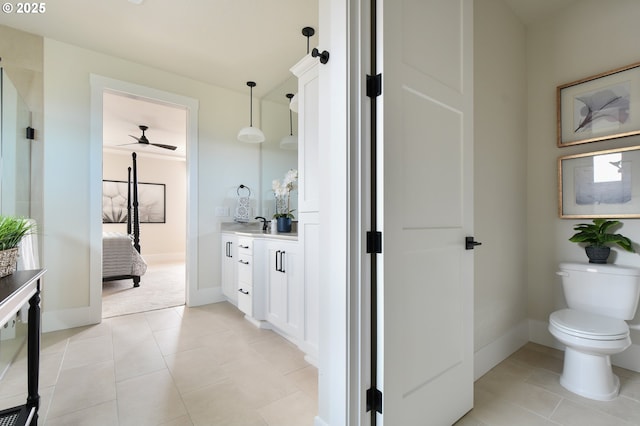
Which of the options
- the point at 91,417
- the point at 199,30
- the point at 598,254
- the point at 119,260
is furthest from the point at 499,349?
the point at 119,260

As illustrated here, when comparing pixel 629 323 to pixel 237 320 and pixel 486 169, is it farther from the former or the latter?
pixel 237 320

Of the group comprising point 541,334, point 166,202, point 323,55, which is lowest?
point 541,334

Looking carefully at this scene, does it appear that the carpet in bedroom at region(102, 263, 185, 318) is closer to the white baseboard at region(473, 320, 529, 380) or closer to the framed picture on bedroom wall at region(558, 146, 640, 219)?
the white baseboard at region(473, 320, 529, 380)

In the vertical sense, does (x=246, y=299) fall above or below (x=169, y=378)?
above

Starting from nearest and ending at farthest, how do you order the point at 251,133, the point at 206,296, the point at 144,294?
the point at 251,133
the point at 206,296
the point at 144,294

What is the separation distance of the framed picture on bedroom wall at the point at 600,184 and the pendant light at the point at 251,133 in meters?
2.84

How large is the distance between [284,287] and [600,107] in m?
2.70

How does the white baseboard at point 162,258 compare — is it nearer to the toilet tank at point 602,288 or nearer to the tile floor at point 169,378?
the tile floor at point 169,378

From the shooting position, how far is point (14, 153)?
7.69 feet

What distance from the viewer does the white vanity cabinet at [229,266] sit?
3250 mm

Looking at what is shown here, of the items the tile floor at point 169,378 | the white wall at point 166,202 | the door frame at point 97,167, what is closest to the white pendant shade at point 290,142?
Result: the door frame at point 97,167

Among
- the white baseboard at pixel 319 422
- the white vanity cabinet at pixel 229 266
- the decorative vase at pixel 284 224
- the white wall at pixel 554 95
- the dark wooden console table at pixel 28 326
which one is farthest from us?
the white vanity cabinet at pixel 229 266

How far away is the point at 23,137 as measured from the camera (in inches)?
98.1

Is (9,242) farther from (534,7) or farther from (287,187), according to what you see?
(534,7)
